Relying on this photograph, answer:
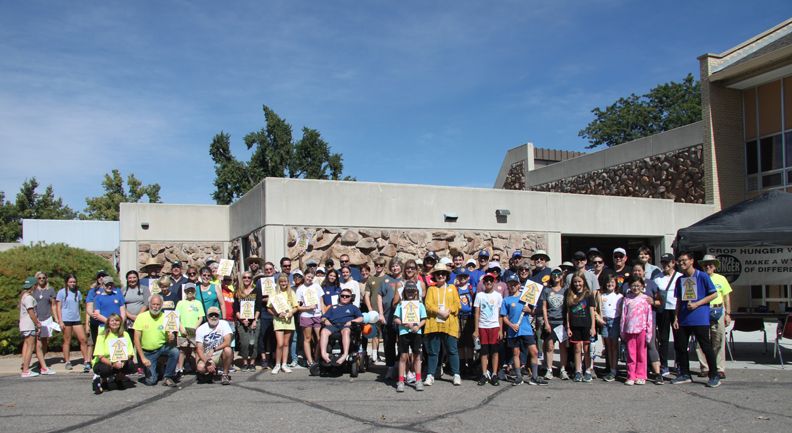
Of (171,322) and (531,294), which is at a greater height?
(531,294)

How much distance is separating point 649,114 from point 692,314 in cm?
5267

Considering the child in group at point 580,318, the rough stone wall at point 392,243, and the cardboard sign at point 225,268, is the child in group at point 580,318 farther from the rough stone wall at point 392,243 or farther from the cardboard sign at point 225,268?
the rough stone wall at point 392,243

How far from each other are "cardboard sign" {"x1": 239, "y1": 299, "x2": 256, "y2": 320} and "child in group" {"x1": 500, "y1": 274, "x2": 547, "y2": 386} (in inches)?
159

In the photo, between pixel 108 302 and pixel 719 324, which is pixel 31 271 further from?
pixel 719 324

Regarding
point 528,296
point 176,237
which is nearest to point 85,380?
point 528,296

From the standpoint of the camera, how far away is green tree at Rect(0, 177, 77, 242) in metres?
51.7

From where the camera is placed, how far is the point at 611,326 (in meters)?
9.69

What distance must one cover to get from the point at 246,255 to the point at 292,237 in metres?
2.74

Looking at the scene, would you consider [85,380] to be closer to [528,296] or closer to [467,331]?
[467,331]

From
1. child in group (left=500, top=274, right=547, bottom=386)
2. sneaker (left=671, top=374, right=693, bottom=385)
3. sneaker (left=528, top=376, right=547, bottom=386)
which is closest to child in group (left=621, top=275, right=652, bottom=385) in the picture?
sneaker (left=671, top=374, right=693, bottom=385)

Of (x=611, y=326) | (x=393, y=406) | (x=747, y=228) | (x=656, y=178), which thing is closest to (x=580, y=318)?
(x=611, y=326)

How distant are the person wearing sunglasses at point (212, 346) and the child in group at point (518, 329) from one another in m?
4.08

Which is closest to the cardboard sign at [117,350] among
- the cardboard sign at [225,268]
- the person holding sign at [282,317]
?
the person holding sign at [282,317]

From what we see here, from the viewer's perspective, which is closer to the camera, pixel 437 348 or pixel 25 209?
pixel 437 348
